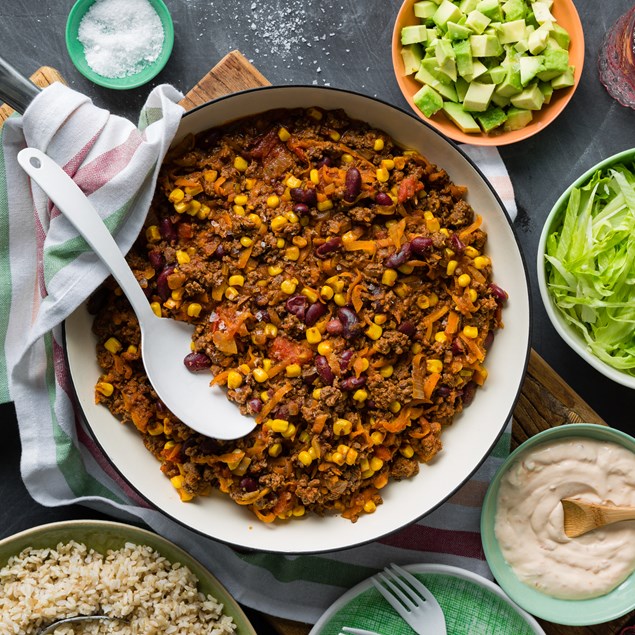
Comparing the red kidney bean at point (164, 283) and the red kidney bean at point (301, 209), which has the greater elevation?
the red kidney bean at point (164, 283)

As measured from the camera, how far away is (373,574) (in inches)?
176

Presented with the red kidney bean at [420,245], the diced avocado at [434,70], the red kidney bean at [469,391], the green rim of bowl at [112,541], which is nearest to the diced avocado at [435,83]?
the diced avocado at [434,70]

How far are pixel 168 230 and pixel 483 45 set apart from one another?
2223 mm

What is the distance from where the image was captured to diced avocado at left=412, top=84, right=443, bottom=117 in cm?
453

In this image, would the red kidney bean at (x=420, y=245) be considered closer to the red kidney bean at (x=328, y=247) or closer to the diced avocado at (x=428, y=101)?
the red kidney bean at (x=328, y=247)

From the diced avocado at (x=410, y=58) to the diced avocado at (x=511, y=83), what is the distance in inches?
20.7

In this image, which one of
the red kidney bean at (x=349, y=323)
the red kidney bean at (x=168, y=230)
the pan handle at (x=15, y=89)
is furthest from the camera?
the red kidney bean at (x=168, y=230)

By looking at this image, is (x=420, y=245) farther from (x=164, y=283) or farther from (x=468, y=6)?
(x=468, y=6)

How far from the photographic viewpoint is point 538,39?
14.7 ft

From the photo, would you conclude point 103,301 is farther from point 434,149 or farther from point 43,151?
point 434,149

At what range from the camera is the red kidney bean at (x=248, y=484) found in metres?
3.88

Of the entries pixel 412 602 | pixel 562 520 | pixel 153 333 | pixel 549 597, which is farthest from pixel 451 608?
pixel 153 333

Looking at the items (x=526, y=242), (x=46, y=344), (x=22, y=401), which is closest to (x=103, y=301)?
(x=46, y=344)

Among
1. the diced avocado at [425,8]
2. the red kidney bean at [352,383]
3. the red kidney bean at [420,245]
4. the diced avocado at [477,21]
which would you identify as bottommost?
the red kidney bean at [352,383]
